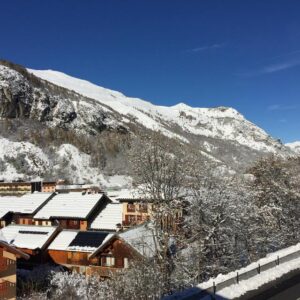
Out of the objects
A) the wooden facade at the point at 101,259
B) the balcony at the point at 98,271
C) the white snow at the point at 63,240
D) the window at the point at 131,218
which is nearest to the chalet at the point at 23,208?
the window at the point at 131,218

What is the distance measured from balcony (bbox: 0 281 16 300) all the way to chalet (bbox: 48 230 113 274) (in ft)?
A: 44.4

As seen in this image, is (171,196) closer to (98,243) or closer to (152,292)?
(152,292)

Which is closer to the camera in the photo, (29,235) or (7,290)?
(7,290)

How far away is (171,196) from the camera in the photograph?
35.8 metres

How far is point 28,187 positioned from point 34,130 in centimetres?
8411

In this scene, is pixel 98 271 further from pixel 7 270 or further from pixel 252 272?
pixel 252 272

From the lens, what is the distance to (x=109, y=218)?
63625 mm

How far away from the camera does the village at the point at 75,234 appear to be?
37.8 m

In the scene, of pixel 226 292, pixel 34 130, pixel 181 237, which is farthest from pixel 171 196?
pixel 34 130

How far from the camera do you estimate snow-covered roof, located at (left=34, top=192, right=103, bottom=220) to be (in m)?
64.9

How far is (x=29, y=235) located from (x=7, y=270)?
67.3 feet

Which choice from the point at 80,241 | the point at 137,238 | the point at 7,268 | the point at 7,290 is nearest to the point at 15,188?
the point at 80,241

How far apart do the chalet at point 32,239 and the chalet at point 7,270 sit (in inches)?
624

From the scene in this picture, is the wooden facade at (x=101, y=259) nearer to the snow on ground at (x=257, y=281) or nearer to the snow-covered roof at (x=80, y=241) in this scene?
the snow-covered roof at (x=80, y=241)
